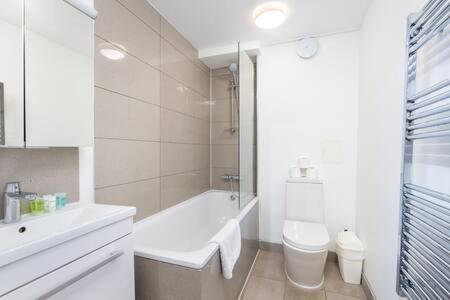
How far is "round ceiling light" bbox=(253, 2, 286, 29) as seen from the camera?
1.82m

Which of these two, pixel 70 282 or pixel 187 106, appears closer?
pixel 70 282

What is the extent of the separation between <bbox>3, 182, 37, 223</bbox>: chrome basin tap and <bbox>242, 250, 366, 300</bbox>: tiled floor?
165 cm

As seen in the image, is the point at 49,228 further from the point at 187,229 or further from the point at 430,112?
the point at 430,112

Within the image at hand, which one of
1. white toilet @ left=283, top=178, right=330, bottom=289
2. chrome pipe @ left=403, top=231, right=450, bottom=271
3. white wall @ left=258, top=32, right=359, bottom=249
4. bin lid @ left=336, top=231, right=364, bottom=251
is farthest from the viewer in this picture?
white wall @ left=258, top=32, right=359, bottom=249

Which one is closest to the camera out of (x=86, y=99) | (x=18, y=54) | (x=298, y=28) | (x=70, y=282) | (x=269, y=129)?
(x=70, y=282)

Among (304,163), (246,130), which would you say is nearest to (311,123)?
(304,163)

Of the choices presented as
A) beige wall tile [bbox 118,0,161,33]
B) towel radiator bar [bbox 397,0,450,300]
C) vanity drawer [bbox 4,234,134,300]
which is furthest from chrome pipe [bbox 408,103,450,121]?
beige wall tile [bbox 118,0,161,33]

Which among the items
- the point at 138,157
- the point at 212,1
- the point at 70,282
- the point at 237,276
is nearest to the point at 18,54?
the point at 138,157

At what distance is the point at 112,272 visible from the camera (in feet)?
3.34

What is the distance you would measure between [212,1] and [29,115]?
159 centimetres

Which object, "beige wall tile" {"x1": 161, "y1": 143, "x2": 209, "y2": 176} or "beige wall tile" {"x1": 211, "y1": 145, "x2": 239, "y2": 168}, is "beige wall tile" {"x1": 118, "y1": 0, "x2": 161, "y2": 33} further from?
"beige wall tile" {"x1": 211, "y1": 145, "x2": 239, "y2": 168}

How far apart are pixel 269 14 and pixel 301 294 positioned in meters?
2.46

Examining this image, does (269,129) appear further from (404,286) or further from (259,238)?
(404,286)

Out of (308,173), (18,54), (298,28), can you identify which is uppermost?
(298,28)
